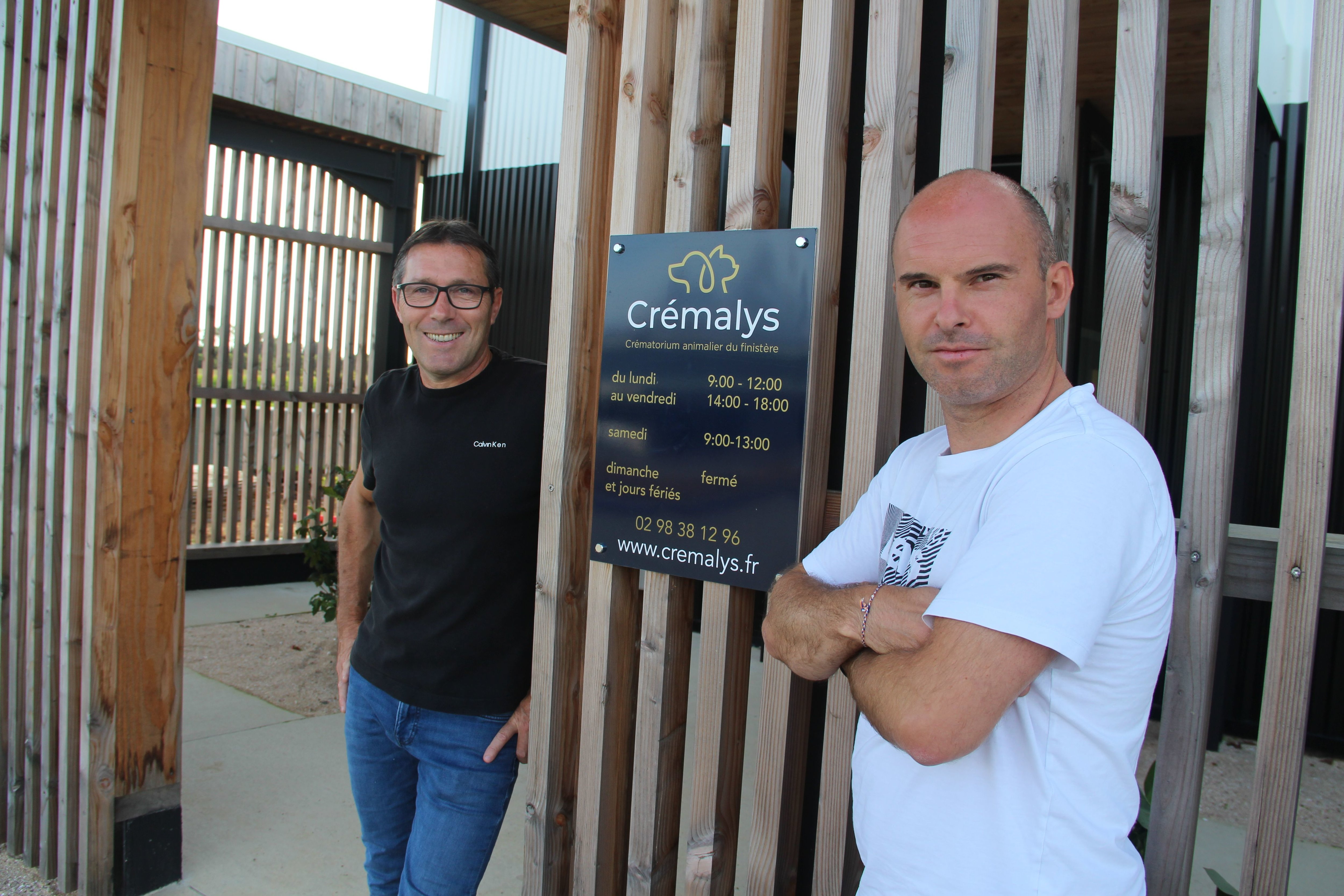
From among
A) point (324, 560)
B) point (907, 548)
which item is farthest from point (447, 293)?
point (324, 560)

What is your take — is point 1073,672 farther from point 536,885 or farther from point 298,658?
point 298,658

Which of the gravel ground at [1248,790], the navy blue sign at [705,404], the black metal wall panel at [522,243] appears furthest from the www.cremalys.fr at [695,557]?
the black metal wall panel at [522,243]

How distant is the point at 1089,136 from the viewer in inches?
193

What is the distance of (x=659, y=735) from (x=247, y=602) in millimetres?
6193

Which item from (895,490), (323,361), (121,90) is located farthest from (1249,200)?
(323,361)

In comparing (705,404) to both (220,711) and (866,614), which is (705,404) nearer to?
(866,614)

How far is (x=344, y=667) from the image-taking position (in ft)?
8.32

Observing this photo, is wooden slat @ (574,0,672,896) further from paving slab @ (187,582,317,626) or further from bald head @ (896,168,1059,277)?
paving slab @ (187,582,317,626)

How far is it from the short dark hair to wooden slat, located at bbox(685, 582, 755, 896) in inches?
38.3

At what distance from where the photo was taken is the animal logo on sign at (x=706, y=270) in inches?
72.9

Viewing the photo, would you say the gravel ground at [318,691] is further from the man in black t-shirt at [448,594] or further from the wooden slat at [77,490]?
the man in black t-shirt at [448,594]

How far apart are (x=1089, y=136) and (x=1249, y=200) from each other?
385 cm

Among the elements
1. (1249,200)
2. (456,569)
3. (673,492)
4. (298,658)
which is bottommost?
(298,658)

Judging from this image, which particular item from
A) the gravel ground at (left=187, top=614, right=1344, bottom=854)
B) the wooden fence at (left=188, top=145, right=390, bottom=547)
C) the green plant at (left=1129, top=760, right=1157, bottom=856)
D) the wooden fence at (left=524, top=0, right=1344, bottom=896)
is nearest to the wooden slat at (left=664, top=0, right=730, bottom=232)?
the wooden fence at (left=524, top=0, right=1344, bottom=896)
